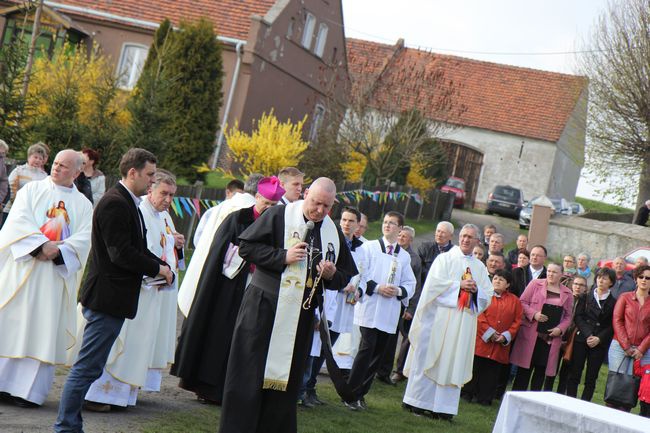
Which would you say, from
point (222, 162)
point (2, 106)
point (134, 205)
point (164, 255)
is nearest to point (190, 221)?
point (2, 106)

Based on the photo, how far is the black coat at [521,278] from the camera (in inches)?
519

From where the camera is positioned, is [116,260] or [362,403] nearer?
[116,260]

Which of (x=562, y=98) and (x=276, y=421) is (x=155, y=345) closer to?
(x=276, y=421)

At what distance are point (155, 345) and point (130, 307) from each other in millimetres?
1846

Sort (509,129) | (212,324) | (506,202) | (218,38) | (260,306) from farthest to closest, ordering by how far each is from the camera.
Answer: (509,129) < (506,202) < (218,38) < (212,324) < (260,306)

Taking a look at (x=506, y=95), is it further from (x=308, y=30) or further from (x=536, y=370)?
(x=536, y=370)

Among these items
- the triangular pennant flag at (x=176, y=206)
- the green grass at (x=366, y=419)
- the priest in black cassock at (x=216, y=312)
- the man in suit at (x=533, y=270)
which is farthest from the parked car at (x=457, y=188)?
the priest in black cassock at (x=216, y=312)

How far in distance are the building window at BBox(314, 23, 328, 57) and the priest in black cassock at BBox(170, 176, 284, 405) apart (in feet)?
97.0

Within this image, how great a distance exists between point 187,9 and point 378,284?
81.2 feet

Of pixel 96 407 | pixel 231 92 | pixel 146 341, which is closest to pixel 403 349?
pixel 146 341

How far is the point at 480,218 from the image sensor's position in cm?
4231

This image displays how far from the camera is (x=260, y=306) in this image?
7.18 metres

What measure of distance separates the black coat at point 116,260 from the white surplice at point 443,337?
4858 millimetres

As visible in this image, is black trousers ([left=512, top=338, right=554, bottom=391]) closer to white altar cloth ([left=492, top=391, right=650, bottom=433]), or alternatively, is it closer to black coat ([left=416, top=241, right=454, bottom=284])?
black coat ([left=416, top=241, right=454, bottom=284])
